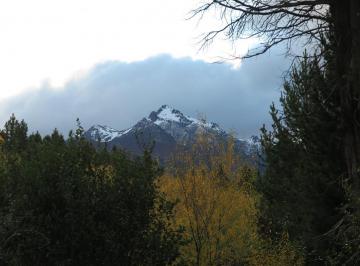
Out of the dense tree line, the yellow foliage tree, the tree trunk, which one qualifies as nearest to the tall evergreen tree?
the yellow foliage tree

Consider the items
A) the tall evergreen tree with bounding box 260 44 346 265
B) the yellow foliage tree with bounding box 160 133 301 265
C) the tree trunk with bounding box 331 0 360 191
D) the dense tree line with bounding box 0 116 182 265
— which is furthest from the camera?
the yellow foliage tree with bounding box 160 133 301 265

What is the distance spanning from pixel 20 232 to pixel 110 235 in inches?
57.9

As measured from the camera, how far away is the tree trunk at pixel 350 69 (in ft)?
25.2

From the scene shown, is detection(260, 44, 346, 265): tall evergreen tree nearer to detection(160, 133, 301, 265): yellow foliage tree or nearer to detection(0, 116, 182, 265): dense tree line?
detection(160, 133, 301, 265): yellow foliage tree

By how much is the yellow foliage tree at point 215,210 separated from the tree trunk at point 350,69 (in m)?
9.26

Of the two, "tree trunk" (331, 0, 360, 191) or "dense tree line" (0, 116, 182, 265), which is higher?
"tree trunk" (331, 0, 360, 191)

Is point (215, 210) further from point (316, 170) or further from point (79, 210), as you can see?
point (79, 210)

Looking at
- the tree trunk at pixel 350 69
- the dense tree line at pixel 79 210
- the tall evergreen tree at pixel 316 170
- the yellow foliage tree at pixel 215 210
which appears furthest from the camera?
the yellow foliage tree at pixel 215 210

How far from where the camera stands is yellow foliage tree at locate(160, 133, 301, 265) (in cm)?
1848

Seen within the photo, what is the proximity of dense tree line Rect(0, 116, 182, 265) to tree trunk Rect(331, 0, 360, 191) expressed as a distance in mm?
3577

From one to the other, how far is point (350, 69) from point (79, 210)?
496 cm

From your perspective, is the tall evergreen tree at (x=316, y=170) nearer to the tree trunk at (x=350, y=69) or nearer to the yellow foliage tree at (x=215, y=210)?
the yellow foliage tree at (x=215, y=210)

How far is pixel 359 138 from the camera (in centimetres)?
871

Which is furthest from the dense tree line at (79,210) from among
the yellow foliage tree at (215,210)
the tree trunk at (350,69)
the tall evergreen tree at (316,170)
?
the yellow foliage tree at (215,210)
